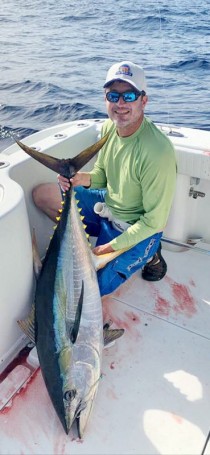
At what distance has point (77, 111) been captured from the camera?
6.89m

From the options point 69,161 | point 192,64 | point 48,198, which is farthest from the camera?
point 192,64

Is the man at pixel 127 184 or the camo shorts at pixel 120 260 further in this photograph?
the camo shorts at pixel 120 260

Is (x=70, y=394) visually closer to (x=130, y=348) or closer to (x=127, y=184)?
(x=130, y=348)

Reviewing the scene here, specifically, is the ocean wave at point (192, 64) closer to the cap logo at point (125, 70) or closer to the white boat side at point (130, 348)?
the white boat side at point (130, 348)

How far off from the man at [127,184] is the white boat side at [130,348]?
21 cm

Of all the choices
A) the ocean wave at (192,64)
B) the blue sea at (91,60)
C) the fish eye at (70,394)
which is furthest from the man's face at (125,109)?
the ocean wave at (192,64)

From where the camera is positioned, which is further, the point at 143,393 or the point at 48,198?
the point at 48,198

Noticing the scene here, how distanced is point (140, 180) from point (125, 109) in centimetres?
33

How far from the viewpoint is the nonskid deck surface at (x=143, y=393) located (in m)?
1.71

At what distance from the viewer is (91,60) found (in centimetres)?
966

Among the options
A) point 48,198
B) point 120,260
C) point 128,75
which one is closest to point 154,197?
point 120,260

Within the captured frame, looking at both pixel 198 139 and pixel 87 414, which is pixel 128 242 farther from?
pixel 198 139

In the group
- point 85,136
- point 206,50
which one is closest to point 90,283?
point 85,136

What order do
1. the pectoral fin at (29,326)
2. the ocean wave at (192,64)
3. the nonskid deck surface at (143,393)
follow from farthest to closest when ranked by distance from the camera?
the ocean wave at (192,64), the pectoral fin at (29,326), the nonskid deck surface at (143,393)
